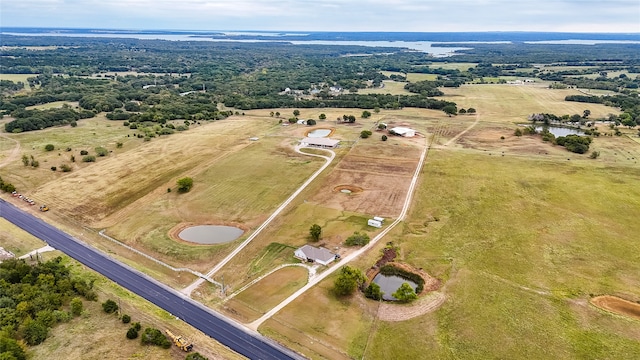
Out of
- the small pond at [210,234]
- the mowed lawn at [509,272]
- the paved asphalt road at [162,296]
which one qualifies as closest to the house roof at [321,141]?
the mowed lawn at [509,272]

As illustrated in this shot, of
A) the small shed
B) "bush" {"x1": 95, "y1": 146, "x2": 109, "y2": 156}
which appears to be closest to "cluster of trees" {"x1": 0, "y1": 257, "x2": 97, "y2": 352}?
the small shed

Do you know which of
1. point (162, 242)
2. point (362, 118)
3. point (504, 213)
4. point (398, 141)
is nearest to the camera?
point (162, 242)

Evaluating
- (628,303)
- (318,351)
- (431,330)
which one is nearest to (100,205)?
(318,351)

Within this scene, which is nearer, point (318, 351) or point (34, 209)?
point (318, 351)

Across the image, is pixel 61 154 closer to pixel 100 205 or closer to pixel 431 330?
pixel 100 205

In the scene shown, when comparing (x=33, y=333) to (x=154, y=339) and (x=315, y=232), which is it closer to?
(x=154, y=339)

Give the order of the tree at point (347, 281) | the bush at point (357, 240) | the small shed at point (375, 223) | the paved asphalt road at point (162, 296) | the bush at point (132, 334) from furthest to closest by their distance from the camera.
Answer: the small shed at point (375, 223)
the bush at point (357, 240)
the tree at point (347, 281)
the paved asphalt road at point (162, 296)
the bush at point (132, 334)

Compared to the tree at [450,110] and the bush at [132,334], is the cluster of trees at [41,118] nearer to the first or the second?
the bush at [132,334]
